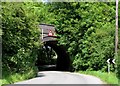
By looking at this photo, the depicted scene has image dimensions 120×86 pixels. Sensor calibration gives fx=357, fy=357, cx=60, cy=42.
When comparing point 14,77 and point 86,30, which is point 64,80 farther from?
point 86,30

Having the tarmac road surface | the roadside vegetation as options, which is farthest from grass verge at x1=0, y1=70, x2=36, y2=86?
the tarmac road surface

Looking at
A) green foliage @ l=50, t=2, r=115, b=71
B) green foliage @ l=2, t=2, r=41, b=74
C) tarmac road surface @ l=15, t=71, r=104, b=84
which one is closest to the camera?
tarmac road surface @ l=15, t=71, r=104, b=84

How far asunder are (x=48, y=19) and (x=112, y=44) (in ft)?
51.3

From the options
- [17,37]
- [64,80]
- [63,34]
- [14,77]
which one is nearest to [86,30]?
[63,34]

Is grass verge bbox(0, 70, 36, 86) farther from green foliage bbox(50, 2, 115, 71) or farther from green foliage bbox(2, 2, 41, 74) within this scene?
green foliage bbox(50, 2, 115, 71)

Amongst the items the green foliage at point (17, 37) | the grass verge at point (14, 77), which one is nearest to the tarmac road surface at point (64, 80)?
the grass verge at point (14, 77)

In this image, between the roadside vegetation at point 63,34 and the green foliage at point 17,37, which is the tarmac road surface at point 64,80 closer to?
the roadside vegetation at point 63,34

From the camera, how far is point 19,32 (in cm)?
3030

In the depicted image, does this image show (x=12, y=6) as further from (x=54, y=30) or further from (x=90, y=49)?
(x=54, y=30)

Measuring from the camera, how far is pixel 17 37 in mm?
29906

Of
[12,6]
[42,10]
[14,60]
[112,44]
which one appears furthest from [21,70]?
[42,10]

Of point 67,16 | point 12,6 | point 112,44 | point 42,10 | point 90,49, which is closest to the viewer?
point 12,6

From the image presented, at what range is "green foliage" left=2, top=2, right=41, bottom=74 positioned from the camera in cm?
2858

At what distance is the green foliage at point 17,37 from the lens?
28578 mm
